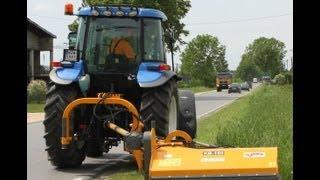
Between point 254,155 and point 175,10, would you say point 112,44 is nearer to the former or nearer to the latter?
point 254,155

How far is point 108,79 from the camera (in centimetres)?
1073

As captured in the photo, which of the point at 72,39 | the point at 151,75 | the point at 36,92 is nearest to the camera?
the point at 151,75

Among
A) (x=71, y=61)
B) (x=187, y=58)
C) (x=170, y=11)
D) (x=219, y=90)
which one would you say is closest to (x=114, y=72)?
(x=71, y=61)

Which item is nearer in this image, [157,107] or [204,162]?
[204,162]

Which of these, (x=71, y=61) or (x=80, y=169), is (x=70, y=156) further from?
(x=71, y=61)

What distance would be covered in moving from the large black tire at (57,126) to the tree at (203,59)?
97.5 m

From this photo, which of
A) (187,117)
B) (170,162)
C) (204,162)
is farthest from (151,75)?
(204,162)

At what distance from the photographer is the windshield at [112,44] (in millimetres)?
10898

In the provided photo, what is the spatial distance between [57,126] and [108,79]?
4.06 ft

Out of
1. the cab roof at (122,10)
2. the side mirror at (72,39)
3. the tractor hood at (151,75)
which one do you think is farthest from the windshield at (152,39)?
the side mirror at (72,39)

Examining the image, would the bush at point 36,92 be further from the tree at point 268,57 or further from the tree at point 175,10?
the tree at point 268,57

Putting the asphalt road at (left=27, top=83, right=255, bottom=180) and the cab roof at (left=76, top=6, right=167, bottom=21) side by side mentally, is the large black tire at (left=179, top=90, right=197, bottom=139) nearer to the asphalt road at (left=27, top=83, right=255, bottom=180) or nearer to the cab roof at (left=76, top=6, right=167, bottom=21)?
the asphalt road at (left=27, top=83, right=255, bottom=180)
